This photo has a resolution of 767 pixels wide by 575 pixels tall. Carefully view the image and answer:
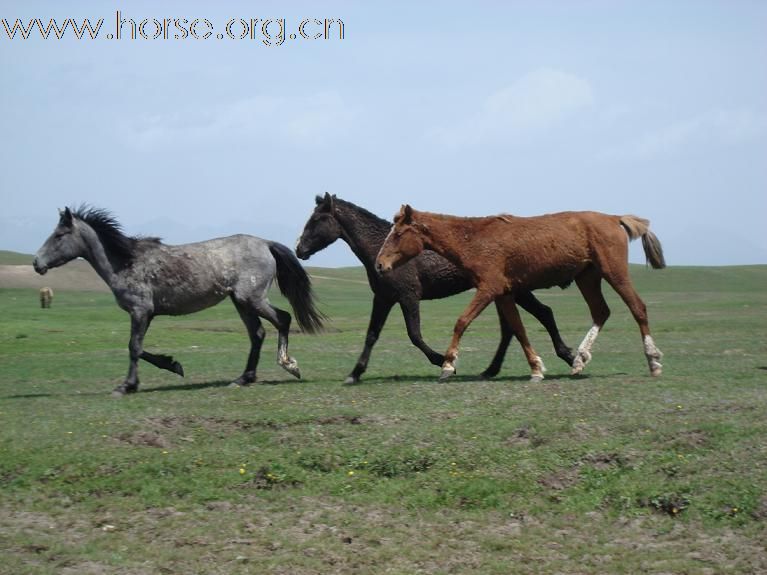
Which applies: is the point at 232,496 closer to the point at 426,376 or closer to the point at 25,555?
the point at 25,555

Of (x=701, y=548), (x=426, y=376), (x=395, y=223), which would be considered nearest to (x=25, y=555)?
(x=701, y=548)

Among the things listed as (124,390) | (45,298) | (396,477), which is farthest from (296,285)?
(45,298)

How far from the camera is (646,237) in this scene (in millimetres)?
15477

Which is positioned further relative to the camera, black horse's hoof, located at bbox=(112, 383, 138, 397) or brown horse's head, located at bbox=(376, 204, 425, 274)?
black horse's hoof, located at bbox=(112, 383, 138, 397)

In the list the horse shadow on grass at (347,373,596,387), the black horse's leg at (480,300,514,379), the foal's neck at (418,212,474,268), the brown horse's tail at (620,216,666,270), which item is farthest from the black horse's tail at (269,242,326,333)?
the brown horse's tail at (620,216,666,270)

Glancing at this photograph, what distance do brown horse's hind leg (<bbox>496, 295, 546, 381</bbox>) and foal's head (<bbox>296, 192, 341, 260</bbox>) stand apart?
2.64 m

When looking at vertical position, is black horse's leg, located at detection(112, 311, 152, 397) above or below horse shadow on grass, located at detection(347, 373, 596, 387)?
above

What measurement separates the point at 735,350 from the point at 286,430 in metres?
11.5

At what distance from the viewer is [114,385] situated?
680 inches

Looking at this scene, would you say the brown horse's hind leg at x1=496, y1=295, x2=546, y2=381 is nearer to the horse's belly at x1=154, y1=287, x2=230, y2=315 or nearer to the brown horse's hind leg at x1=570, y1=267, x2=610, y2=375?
the brown horse's hind leg at x1=570, y1=267, x2=610, y2=375

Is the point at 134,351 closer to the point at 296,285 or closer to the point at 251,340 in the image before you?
the point at 251,340

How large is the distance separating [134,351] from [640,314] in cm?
666

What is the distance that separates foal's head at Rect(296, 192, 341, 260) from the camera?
16.4 metres

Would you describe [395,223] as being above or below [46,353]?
above
